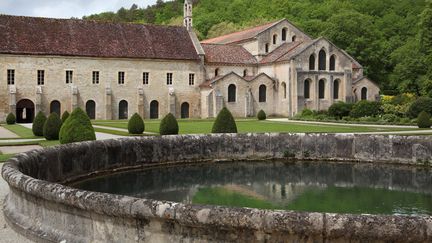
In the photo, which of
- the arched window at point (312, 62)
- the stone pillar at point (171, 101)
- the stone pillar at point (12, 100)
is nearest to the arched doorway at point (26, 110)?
the stone pillar at point (12, 100)

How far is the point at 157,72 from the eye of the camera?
43844 millimetres

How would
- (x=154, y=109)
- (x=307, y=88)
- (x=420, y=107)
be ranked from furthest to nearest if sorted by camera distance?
1. (x=307, y=88)
2. (x=154, y=109)
3. (x=420, y=107)

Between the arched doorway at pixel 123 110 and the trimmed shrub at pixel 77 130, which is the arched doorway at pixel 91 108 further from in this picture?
the trimmed shrub at pixel 77 130

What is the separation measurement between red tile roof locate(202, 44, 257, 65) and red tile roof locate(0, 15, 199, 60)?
6.30 feet

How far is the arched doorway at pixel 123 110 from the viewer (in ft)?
141

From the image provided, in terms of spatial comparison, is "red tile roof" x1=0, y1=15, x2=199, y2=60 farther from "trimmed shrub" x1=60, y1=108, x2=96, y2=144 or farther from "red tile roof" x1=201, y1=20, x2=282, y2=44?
"trimmed shrub" x1=60, y1=108, x2=96, y2=144

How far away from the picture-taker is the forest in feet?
170

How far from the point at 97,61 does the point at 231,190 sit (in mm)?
33104

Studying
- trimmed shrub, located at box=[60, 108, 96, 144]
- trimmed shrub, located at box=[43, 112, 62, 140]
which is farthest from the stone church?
trimmed shrub, located at box=[60, 108, 96, 144]

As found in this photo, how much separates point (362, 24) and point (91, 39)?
101ft

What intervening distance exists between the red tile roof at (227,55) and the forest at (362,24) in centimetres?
1309

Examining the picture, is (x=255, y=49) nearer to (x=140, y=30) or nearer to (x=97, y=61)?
(x=140, y=30)

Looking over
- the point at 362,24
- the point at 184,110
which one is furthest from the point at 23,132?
the point at 362,24

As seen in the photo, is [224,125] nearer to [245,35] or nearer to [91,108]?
[91,108]
